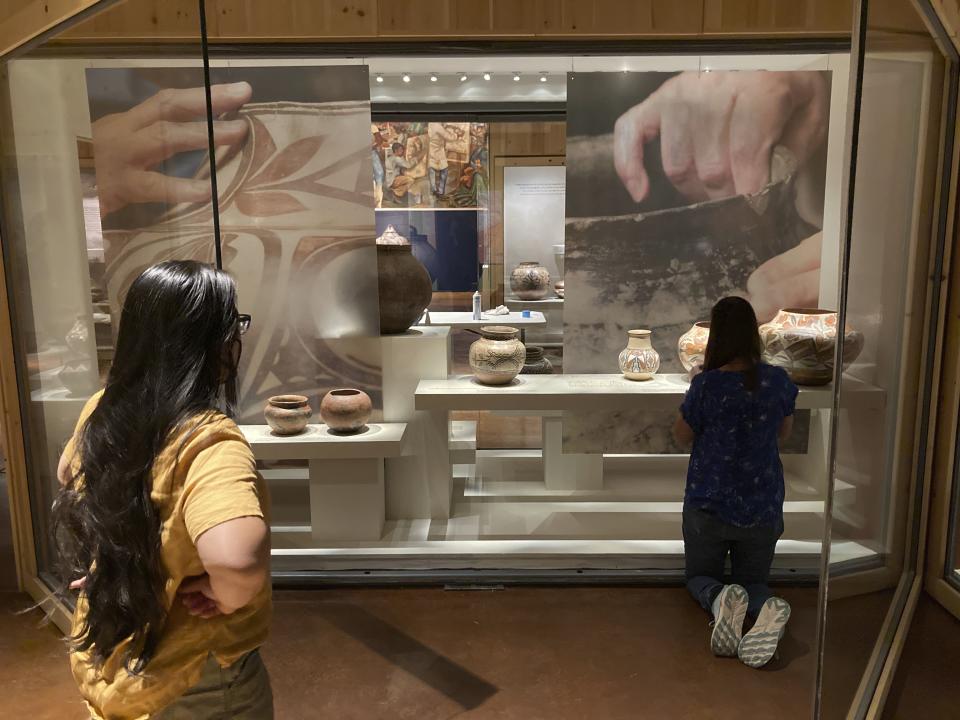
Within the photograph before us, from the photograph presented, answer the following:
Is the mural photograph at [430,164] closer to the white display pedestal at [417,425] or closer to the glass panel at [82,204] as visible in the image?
the white display pedestal at [417,425]

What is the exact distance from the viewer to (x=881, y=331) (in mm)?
1604

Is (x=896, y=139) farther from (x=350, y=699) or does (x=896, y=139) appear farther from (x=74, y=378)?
(x=74, y=378)

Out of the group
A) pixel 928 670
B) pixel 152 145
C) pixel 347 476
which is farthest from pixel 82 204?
pixel 928 670

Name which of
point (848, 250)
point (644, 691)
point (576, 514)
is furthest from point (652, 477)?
point (848, 250)

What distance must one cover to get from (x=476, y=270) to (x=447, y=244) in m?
0.19

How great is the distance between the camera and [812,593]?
2.75 metres

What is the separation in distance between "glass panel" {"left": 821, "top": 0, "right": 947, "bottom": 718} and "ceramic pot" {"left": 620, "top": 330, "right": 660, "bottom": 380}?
39.7 inches

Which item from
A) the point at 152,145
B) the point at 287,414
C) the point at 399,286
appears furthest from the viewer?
the point at 399,286

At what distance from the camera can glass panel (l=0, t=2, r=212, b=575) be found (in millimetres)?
1916

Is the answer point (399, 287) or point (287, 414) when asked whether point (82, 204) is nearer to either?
point (287, 414)

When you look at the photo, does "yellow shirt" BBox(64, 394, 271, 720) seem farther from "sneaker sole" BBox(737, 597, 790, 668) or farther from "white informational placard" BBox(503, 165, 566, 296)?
"white informational placard" BBox(503, 165, 566, 296)

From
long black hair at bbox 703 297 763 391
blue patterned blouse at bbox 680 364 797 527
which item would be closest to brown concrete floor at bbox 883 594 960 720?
blue patterned blouse at bbox 680 364 797 527

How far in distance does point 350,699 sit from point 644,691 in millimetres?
869

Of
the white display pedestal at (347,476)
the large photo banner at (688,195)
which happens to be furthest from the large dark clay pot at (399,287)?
the large photo banner at (688,195)
